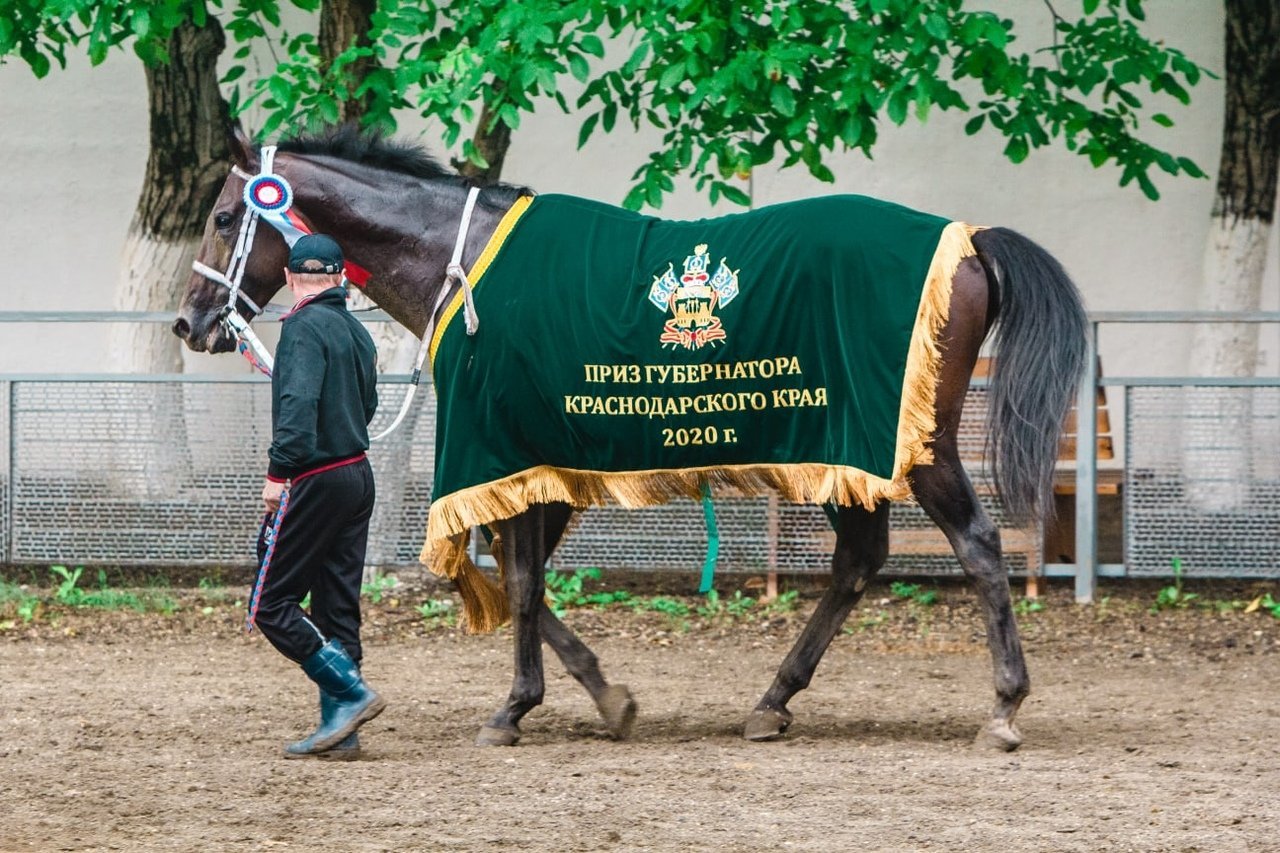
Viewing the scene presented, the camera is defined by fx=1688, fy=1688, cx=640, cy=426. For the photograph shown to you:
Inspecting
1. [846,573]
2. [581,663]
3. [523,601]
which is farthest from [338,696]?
[846,573]

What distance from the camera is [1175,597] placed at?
8.79m

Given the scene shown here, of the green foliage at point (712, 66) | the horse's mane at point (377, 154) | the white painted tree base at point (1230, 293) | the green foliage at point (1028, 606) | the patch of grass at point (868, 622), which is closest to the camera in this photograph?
the horse's mane at point (377, 154)

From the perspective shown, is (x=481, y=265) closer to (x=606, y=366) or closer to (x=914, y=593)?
(x=606, y=366)

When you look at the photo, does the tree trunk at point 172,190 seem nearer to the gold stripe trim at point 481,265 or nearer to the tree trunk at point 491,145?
the tree trunk at point 491,145

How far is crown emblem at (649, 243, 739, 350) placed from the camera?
5508 millimetres

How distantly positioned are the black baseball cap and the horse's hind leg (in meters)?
1.99

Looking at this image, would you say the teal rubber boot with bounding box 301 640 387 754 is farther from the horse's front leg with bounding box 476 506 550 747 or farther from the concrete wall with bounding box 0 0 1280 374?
the concrete wall with bounding box 0 0 1280 374

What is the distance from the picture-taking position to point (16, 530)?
912 cm

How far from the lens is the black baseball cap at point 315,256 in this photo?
5391mm

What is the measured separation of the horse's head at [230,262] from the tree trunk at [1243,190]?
677 cm

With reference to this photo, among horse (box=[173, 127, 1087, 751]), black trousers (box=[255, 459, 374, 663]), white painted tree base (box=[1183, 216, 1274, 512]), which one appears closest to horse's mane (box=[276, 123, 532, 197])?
horse (box=[173, 127, 1087, 751])

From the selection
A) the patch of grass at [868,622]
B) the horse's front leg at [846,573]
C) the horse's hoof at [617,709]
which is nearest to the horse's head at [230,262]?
the horse's hoof at [617,709]

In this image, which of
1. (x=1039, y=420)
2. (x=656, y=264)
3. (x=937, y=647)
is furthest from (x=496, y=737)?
(x=937, y=647)

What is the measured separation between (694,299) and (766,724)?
150 centimetres
